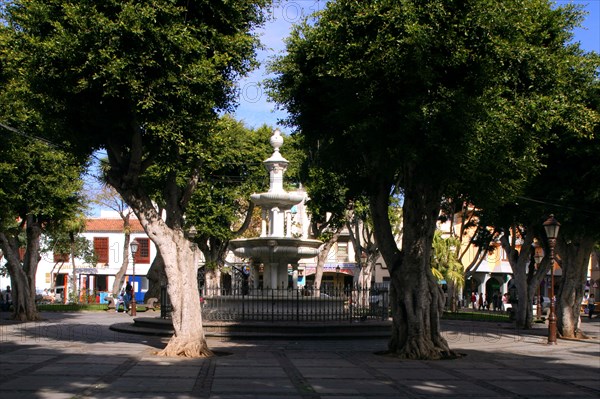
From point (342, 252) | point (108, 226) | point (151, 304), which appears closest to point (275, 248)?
point (151, 304)

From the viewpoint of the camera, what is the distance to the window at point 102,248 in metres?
63.7

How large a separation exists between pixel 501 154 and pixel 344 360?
5558 millimetres

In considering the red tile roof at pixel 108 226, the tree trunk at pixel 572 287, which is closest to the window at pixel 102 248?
the red tile roof at pixel 108 226

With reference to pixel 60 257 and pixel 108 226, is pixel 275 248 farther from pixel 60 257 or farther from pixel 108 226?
pixel 108 226

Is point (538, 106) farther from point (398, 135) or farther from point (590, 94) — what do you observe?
point (590, 94)

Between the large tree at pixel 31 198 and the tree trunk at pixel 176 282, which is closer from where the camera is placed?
the tree trunk at pixel 176 282

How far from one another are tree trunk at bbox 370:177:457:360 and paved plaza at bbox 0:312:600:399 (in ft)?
1.88

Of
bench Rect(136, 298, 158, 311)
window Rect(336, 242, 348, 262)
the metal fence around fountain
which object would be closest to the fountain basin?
the metal fence around fountain

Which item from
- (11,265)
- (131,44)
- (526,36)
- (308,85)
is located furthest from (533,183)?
(11,265)

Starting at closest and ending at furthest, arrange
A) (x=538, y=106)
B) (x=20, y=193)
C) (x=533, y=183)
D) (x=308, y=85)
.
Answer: (x=538, y=106), (x=308, y=85), (x=533, y=183), (x=20, y=193)

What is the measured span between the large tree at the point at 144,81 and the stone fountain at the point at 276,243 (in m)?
7.64

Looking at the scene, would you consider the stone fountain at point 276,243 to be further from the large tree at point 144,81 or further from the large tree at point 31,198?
the large tree at point 144,81

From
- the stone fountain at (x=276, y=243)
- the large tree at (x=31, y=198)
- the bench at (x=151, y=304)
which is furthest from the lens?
the bench at (x=151, y=304)

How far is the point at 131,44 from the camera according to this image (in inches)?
554
